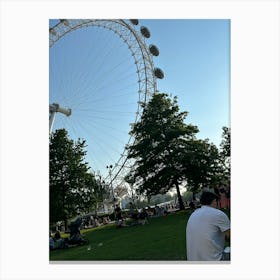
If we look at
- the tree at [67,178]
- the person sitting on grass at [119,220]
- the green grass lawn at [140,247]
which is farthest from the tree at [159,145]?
the green grass lawn at [140,247]

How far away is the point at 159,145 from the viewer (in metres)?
11.5

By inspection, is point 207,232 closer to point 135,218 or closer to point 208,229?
point 208,229

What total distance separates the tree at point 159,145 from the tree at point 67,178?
1942 millimetres

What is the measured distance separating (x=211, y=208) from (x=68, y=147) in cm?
769

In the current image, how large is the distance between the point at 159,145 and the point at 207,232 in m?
8.30

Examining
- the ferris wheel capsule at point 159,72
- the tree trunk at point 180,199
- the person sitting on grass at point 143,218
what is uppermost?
the ferris wheel capsule at point 159,72

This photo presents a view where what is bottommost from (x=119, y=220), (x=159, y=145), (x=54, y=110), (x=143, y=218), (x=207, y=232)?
(x=119, y=220)

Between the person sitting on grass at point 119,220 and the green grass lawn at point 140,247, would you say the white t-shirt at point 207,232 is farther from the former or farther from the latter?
the person sitting on grass at point 119,220

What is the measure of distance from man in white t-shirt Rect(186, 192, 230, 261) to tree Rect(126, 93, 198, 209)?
7685mm

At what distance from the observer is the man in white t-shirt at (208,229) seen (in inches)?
125

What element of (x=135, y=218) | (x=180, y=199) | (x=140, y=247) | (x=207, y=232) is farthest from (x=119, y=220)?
(x=207, y=232)
